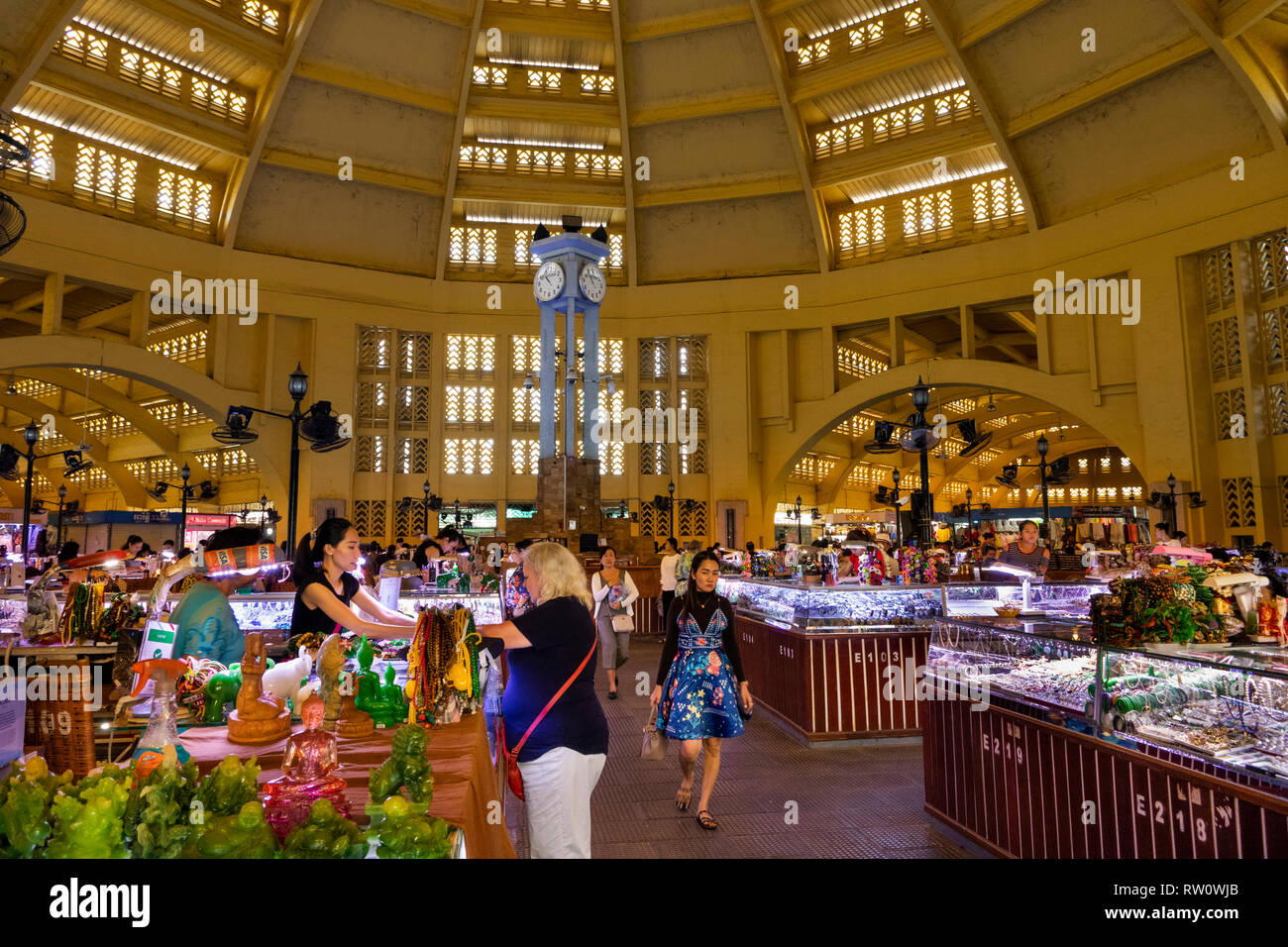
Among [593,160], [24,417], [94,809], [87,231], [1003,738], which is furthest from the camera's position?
[24,417]

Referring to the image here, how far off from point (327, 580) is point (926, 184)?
21.4 m

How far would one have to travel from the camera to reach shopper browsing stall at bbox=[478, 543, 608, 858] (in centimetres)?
265

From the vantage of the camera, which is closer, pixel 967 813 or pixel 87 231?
pixel 967 813

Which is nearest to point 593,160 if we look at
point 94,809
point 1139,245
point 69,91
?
point 69,91

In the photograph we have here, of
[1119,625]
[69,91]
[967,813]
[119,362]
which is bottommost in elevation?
[967,813]

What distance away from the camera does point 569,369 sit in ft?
61.8

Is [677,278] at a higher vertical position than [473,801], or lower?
higher

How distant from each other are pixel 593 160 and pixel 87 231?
1249 centimetres

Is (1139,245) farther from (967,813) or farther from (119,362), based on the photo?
(119,362)

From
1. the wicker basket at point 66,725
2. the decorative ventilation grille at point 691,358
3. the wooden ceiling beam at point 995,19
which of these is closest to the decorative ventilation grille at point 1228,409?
the wooden ceiling beam at point 995,19

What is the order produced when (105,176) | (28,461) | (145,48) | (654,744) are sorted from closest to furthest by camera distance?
1. (654,744)
2. (28,461)
3. (145,48)
4. (105,176)

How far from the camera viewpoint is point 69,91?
15789 mm

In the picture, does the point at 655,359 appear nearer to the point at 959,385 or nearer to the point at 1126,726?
the point at 959,385

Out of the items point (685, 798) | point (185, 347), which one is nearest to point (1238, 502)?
point (685, 798)
